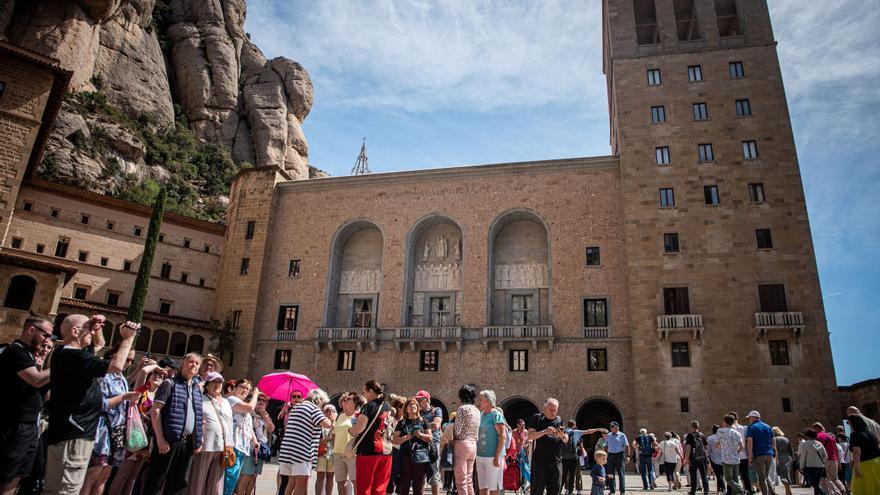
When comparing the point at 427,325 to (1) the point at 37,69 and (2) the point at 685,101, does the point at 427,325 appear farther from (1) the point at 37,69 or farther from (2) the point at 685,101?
(1) the point at 37,69

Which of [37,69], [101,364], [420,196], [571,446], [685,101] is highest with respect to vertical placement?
[685,101]

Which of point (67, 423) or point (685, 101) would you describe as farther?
point (685, 101)

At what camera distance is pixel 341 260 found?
3266 cm

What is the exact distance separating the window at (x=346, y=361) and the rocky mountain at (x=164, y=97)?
93.0 feet

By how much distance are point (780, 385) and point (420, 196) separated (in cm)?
1965

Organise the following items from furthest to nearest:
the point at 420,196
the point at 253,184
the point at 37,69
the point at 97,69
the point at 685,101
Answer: the point at 97,69, the point at 253,184, the point at 420,196, the point at 685,101, the point at 37,69

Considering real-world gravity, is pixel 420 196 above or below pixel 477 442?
above

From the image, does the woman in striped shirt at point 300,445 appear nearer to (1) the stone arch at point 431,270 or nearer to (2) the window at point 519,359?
(2) the window at point 519,359

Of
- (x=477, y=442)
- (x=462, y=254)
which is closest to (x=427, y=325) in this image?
(x=462, y=254)

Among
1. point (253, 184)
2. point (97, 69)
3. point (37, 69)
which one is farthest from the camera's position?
point (97, 69)

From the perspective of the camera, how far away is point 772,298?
2461 centimetres

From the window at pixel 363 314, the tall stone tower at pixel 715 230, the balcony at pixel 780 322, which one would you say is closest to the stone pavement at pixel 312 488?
the tall stone tower at pixel 715 230

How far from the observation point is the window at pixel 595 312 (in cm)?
2667

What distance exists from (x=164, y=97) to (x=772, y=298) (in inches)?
2342
